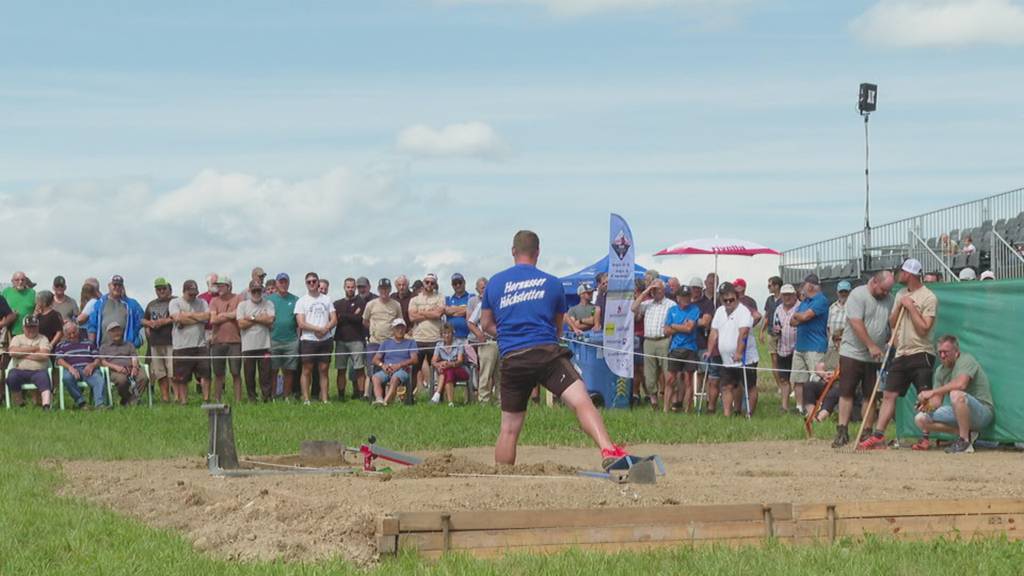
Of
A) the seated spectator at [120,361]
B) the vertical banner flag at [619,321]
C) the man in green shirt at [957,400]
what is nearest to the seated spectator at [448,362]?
the vertical banner flag at [619,321]

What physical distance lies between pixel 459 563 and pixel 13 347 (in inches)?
612

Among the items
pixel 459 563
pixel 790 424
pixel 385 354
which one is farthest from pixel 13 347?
pixel 459 563

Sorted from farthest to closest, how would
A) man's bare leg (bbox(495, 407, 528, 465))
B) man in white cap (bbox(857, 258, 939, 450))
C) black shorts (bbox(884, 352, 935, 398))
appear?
black shorts (bbox(884, 352, 935, 398))
man in white cap (bbox(857, 258, 939, 450))
man's bare leg (bbox(495, 407, 528, 465))

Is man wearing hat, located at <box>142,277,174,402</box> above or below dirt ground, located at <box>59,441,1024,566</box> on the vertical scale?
above

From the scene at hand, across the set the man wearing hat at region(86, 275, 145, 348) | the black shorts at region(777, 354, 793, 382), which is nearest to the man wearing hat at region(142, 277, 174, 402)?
the man wearing hat at region(86, 275, 145, 348)

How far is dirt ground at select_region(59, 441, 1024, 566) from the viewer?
8.80 m

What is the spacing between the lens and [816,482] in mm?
11688

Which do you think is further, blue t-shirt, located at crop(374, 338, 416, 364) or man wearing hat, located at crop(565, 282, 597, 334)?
man wearing hat, located at crop(565, 282, 597, 334)

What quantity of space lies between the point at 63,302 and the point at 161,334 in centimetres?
162

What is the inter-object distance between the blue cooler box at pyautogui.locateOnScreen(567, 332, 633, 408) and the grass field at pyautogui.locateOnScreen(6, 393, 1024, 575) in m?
1.21

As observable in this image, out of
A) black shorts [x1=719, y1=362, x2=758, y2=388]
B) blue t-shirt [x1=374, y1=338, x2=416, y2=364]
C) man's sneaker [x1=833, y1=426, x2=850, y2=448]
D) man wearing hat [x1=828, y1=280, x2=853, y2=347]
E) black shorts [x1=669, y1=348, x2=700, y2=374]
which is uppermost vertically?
man wearing hat [x1=828, y1=280, x2=853, y2=347]

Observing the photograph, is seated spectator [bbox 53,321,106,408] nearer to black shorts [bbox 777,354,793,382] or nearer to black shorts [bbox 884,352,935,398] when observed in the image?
black shorts [bbox 777,354,793,382]

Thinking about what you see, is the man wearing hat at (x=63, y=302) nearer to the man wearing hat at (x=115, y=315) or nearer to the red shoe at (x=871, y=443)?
the man wearing hat at (x=115, y=315)

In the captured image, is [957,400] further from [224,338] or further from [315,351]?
[224,338]
